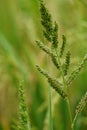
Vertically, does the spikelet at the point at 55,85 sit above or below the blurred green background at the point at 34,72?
below

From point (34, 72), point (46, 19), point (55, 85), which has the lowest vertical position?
point (55, 85)

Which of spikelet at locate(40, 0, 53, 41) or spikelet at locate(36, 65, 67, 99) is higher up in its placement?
spikelet at locate(40, 0, 53, 41)

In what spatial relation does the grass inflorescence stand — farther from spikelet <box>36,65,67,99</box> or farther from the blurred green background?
the blurred green background

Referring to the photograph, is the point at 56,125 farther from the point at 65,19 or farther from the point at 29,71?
the point at 65,19

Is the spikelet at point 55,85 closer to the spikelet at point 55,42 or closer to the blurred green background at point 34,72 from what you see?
the spikelet at point 55,42

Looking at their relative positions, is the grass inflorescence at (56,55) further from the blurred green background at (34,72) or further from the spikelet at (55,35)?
the blurred green background at (34,72)

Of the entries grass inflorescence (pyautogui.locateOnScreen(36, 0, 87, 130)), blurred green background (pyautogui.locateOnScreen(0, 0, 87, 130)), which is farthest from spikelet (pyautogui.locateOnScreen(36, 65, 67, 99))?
blurred green background (pyautogui.locateOnScreen(0, 0, 87, 130))

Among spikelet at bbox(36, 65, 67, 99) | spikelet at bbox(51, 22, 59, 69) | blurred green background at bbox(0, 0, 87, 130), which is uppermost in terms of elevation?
blurred green background at bbox(0, 0, 87, 130)

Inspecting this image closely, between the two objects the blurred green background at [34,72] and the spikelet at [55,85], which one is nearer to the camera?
the spikelet at [55,85]

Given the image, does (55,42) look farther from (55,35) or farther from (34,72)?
(34,72)

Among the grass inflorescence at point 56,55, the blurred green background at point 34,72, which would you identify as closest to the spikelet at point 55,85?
the grass inflorescence at point 56,55

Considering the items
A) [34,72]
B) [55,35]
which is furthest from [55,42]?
[34,72]

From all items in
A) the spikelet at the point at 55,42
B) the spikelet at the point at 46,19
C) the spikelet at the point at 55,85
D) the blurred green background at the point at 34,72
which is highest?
the blurred green background at the point at 34,72
